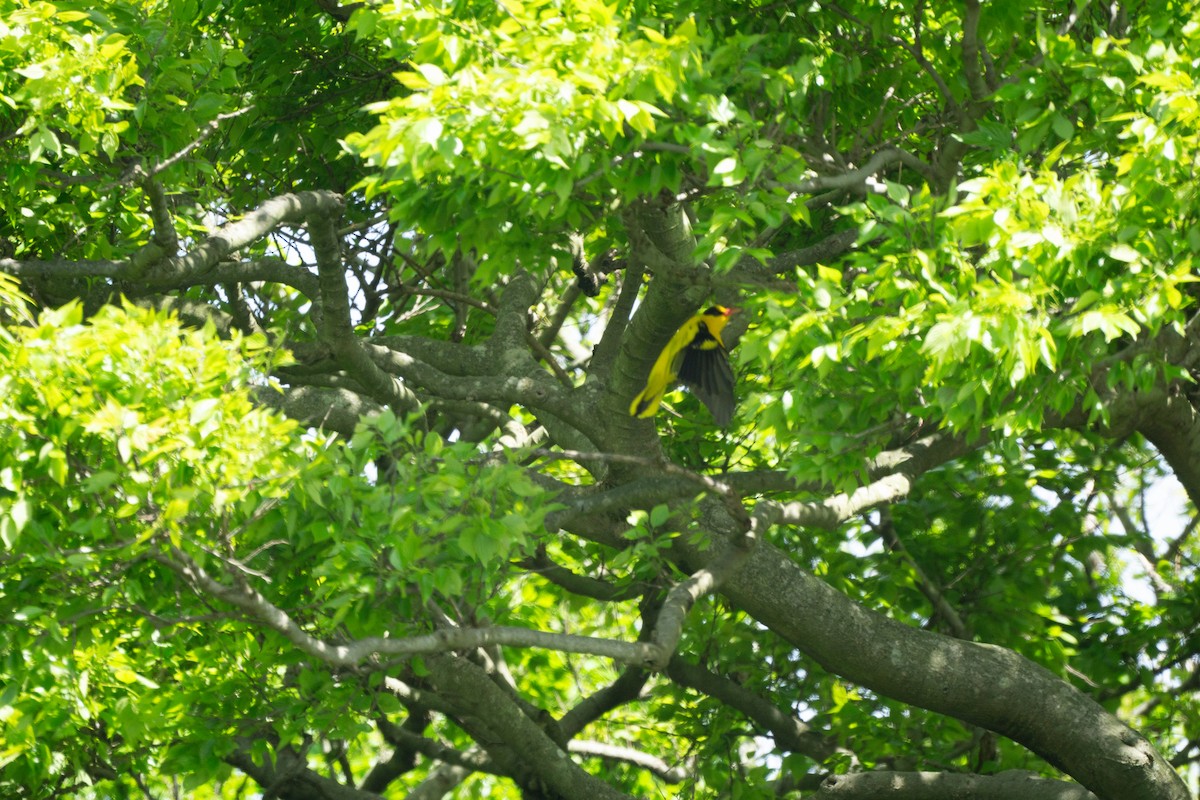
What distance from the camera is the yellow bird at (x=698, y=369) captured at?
5816 millimetres

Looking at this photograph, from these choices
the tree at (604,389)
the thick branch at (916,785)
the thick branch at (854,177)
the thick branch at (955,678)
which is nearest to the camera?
the tree at (604,389)

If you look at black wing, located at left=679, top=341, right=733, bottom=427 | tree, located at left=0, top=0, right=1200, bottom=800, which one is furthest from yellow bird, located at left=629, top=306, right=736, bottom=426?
tree, located at left=0, top=0, right=1200, bottom=800

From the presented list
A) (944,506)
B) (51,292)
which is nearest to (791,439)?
(944,506)

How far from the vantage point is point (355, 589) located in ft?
14.5

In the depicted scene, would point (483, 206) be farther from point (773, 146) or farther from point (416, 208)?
point (773, 146)

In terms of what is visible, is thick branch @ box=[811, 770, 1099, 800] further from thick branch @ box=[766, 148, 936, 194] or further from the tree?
thick branch @ box=[766, 148, 936, 194]

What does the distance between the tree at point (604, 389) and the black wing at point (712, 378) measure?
28 centimetres

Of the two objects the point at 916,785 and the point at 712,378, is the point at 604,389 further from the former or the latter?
the point at 916,785

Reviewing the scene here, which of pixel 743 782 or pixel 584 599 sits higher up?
pixel 584 599

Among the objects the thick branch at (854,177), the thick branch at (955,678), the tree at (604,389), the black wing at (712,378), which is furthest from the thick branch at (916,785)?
the thick branch at (854,177)

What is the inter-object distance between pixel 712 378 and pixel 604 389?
496mm

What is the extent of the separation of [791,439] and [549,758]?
263 centimetres

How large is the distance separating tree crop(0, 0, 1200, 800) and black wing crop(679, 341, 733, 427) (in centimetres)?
28

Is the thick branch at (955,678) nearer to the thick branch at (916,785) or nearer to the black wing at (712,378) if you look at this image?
the thick branch at (916,785)
